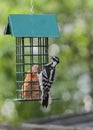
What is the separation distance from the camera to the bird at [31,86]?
170 inches

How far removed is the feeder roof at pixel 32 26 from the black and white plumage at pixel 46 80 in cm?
19

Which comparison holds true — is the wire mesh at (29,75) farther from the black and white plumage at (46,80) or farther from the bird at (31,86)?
the black and white plumage at (46,80)

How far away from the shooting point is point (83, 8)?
8.79m

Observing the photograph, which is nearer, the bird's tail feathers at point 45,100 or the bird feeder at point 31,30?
the bird's tail feathers at point 45,100

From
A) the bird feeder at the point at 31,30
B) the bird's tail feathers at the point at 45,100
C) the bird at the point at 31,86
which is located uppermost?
the bird feeder at the point at 31,30

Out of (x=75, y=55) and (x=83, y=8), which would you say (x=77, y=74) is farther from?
(x=83, y=8)

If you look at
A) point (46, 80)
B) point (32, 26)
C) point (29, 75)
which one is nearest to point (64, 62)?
point (29, 75)

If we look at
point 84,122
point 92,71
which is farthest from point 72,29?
point 84,122

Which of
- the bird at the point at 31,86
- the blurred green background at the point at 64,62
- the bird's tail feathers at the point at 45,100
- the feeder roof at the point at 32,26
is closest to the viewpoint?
the bird's tail feathers at the point at 45,100

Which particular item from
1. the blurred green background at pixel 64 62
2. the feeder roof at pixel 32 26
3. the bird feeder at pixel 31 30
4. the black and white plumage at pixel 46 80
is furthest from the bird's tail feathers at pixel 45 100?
the blurred green background at pixel 64 62

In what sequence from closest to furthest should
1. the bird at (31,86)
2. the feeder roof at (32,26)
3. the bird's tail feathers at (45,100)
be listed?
the bird's tail feathers at (45,100), the feeder roof at (32,26), the bird at (31,86)

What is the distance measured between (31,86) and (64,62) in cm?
446

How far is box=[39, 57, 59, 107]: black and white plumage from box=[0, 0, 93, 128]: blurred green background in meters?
3.98

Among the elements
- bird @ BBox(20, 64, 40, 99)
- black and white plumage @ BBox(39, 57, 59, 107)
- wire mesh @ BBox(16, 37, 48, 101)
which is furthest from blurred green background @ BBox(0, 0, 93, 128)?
black and white plumage @ BBox(39, 57, 59, 107)
